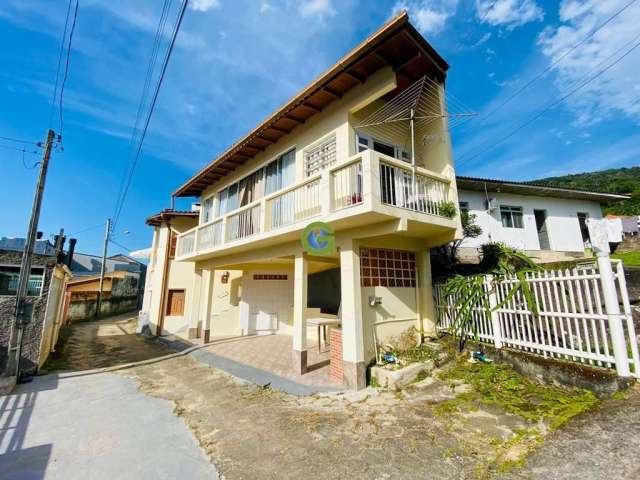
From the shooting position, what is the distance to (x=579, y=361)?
4.70 metres

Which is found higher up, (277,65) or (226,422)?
(277,65)

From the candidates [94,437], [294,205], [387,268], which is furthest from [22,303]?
[387,268]

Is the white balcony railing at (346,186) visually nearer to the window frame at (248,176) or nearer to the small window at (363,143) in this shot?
the small window at (363,143)

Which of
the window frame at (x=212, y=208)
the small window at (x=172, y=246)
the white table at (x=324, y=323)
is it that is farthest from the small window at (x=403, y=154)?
the small window at (x=172, y=246)

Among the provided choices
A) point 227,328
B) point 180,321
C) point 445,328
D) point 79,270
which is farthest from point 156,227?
point 79,270

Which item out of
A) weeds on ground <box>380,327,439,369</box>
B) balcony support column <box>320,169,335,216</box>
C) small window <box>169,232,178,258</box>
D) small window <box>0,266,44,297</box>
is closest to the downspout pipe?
small window <box>169,232,178,258</box>

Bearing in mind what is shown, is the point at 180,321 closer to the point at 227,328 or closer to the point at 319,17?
the point at 227,328

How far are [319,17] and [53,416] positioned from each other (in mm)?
9309

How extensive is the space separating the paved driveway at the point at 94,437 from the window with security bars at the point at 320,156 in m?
6.47

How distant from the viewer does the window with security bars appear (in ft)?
24.8

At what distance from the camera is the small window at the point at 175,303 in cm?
1409

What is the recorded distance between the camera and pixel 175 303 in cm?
1426

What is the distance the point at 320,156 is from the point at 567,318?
21.4 ft

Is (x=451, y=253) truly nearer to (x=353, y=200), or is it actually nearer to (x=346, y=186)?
(x=353, y=200)
